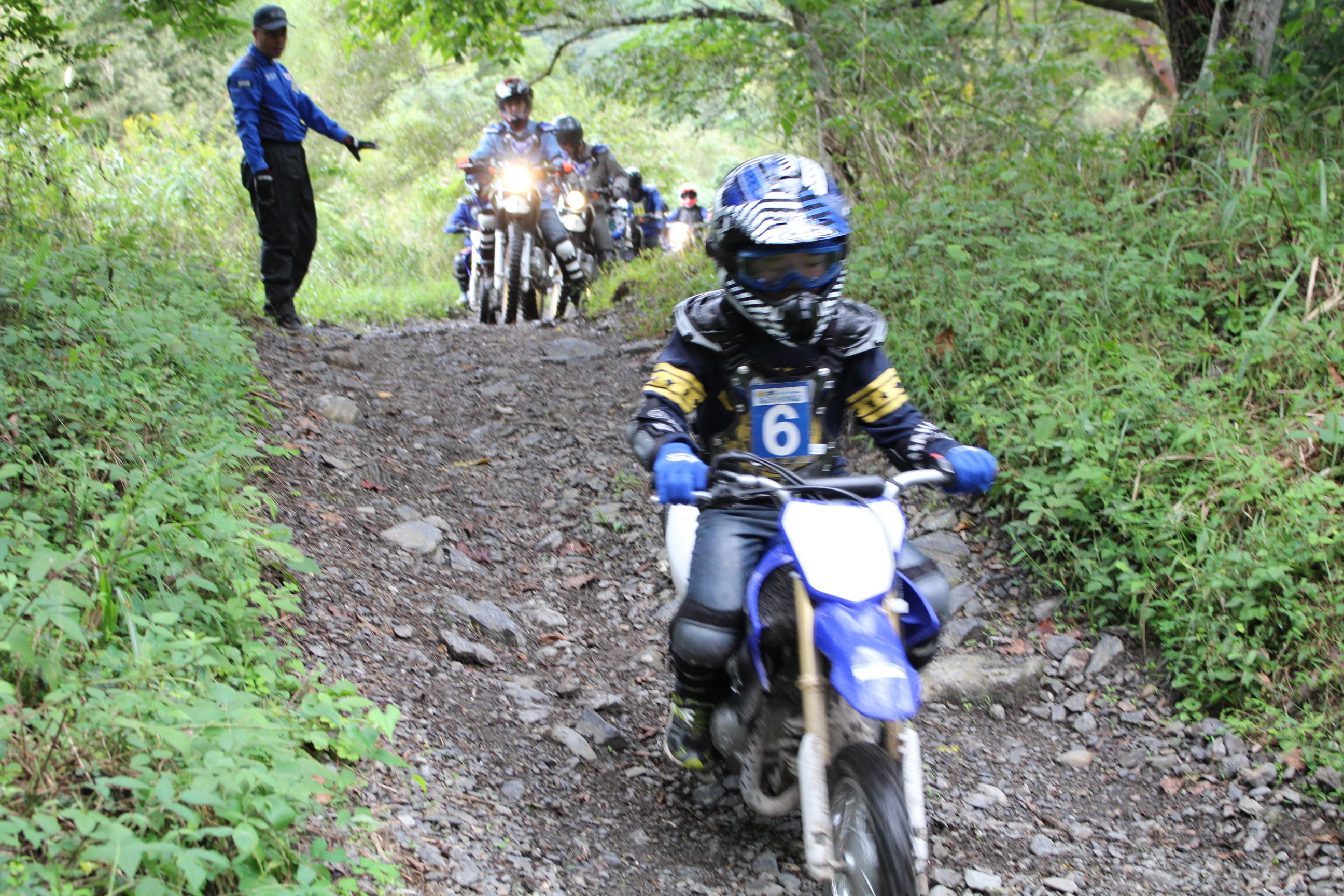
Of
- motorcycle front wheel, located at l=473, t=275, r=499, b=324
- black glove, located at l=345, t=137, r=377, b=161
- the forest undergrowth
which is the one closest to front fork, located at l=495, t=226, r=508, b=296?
motorcycle front wheel, located at l=473, t=275, r=499, b=324

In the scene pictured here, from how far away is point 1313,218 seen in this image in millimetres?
5461

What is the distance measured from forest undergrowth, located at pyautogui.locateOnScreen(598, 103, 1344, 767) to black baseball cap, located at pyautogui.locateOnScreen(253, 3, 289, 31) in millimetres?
4411

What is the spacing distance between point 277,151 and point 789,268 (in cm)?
604

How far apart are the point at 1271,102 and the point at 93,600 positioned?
261 inches

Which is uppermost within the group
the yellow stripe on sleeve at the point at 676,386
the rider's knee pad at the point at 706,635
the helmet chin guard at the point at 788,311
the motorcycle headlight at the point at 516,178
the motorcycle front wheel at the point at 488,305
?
the motorcycle headlight at the point at 516,178

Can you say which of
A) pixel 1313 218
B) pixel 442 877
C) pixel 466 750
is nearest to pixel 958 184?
pixel 1313 218

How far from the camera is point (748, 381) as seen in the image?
10.3ft

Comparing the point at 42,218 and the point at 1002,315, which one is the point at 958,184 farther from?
the point at 42,218

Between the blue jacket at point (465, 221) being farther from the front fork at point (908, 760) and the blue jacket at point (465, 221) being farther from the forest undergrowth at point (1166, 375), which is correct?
the front fork at point (908, 760)

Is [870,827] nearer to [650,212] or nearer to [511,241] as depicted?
[511,241]

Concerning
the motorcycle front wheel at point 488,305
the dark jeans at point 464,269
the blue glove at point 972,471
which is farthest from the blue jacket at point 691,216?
the blue glove at point 972,471

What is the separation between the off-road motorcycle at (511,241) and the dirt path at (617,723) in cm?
524

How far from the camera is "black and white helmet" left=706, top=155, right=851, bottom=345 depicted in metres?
2.89

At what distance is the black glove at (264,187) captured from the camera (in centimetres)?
744
